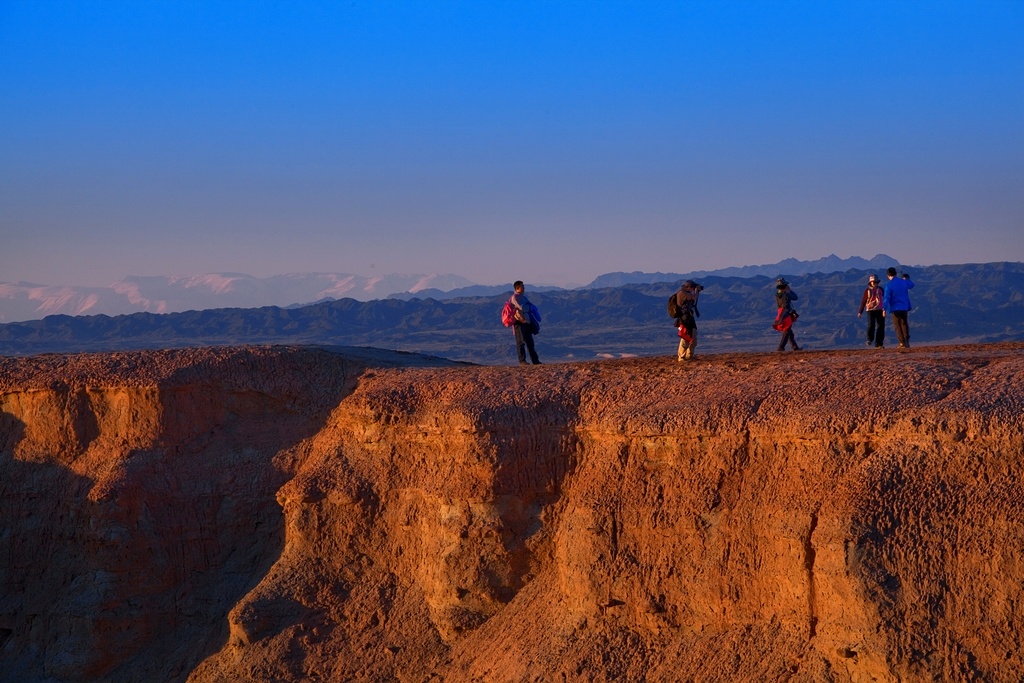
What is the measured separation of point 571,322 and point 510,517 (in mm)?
97352

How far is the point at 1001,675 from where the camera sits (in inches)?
355

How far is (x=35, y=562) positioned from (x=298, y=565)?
3579mm

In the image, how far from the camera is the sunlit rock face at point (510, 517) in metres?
9.52

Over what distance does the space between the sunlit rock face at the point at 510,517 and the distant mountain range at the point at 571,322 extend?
74148 mm

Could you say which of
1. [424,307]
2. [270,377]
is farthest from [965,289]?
[270,377]

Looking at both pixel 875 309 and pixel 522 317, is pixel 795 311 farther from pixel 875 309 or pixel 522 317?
pixel 522 317

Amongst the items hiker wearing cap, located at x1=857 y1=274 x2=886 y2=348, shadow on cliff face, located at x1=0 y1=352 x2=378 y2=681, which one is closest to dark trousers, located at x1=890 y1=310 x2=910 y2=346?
hiker wearing cap, located at x1=857 y1=274 x2=886 y2=348

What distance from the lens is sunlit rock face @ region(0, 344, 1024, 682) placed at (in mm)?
9516

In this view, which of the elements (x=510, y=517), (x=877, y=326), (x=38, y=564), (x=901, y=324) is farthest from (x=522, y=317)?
(x=38, y=564)

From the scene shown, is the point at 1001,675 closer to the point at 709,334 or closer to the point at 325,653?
the point at 325,653

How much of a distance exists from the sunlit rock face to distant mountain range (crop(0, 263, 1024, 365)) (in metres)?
74.1

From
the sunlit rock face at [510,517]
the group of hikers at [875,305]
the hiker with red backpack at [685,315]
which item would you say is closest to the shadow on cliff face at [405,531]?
the sunlit rock face at [510,517]

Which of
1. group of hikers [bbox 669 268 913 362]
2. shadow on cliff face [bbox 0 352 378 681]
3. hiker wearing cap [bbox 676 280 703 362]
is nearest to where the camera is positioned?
shadow on cliff face [bbox 0 352 378 681]

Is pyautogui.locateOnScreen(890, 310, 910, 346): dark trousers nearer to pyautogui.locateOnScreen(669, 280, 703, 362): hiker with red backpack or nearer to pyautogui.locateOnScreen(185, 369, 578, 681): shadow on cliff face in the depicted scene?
pyautogui.locateOnScreen(669, 280, 703, 362): hiker with red backpack
